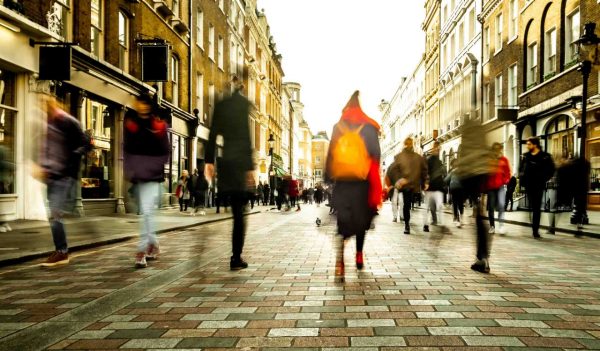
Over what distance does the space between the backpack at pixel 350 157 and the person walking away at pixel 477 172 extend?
1.14 metres

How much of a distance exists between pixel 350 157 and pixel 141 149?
7.84ft

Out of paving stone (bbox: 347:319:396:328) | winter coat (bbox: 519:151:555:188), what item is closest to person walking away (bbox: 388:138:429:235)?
winter coat (bbox: 519:151:555:188)

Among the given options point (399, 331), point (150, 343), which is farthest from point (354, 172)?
point (150, 343)

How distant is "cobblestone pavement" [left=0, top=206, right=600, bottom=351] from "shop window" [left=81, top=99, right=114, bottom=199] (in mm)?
8963

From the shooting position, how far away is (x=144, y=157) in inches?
239

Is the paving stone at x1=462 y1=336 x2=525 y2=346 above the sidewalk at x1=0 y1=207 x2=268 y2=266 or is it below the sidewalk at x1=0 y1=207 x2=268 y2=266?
above

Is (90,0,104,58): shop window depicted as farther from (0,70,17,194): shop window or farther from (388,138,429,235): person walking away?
(388,138,429,235): person walking away

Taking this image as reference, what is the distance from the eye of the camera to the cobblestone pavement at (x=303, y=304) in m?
3.17

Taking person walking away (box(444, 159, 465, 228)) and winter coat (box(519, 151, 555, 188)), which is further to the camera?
winter coat (box(519, 151, 555, 188))

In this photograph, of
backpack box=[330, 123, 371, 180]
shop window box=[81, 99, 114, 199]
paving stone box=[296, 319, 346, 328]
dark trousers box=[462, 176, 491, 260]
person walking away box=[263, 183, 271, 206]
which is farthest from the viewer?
person walking away box=[263, 183, 271, 206]

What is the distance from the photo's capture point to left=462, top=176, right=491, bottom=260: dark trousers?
222 inches

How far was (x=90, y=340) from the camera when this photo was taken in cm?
321

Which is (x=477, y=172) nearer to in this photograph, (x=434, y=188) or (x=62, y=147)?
(x=62, y=147)

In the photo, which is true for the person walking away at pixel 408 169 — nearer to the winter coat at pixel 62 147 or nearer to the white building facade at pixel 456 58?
the winter coat at pixel 62 147
